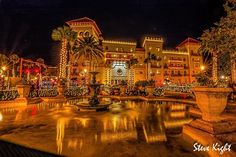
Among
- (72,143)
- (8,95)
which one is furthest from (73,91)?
(72,143)

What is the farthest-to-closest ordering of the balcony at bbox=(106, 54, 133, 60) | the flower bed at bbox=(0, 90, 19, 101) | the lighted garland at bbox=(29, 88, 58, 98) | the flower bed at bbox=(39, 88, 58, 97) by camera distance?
the balcony at bbox=(106, 54, 133, 60) < the flower bed at bbox=(39, 88, 58, 97) < the lighted garland at bbox=(29, 88, 58, 98) < the flower bed at bbox=(0, 90, 19, 101)

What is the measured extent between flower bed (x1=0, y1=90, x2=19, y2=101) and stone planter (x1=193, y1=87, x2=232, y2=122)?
1513 cm

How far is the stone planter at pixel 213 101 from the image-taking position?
179 inches

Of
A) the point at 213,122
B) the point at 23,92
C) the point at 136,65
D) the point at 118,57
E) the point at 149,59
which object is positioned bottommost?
the point at 213,122

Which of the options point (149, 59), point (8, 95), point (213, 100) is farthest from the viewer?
point (149, 59)

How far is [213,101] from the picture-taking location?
4.64m

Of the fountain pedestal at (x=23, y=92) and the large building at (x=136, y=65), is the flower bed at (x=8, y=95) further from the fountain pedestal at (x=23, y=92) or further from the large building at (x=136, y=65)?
the large building at (x=136, y=65)

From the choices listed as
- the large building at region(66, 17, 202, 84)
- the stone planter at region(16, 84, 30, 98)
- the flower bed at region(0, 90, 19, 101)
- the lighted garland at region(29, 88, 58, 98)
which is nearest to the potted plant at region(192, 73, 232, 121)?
the stone planter at region(16, 84, 30, 98)

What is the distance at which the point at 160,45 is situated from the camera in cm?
5894

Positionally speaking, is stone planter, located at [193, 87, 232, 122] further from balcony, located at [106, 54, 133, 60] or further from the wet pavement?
balcony, located at [106, 54, 133, 60]

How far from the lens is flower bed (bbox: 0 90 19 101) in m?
12.9

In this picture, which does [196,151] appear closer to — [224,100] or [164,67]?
[224,100]

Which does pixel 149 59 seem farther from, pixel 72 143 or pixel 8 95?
pixel 72 143

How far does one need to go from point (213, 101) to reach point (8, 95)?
1575cm
